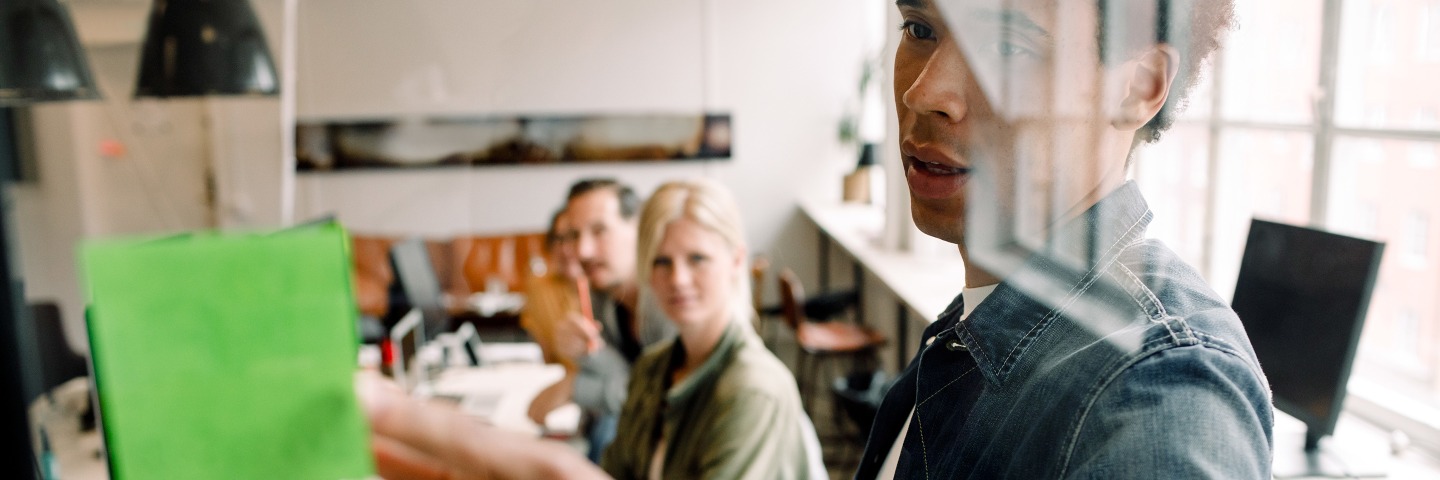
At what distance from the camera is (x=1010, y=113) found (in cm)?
34

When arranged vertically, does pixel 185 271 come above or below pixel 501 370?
above

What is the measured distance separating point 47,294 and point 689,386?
0.80 meters

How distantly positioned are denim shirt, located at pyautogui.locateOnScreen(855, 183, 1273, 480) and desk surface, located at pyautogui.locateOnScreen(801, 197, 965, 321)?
0.18ft

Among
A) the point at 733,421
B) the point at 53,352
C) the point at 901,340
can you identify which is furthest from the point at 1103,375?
the point at 901,340

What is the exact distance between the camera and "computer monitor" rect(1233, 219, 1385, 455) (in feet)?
2.70

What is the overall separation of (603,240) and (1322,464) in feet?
4.88

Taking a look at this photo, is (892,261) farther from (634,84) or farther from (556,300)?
(634,84)

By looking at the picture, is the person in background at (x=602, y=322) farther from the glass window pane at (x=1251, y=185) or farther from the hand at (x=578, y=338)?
the glass window pane at (x=1251, y=185)

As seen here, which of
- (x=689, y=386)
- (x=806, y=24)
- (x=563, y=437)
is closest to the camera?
(x=689, y=386)

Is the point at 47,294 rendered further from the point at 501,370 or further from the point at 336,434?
the point at 501,370

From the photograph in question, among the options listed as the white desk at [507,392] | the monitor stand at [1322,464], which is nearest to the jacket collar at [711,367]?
the white desk at [507,392]

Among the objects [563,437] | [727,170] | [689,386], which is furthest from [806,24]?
[689,386]

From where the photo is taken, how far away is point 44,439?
Result: 1.75 ft

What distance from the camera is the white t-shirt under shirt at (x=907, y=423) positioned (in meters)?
0.42
